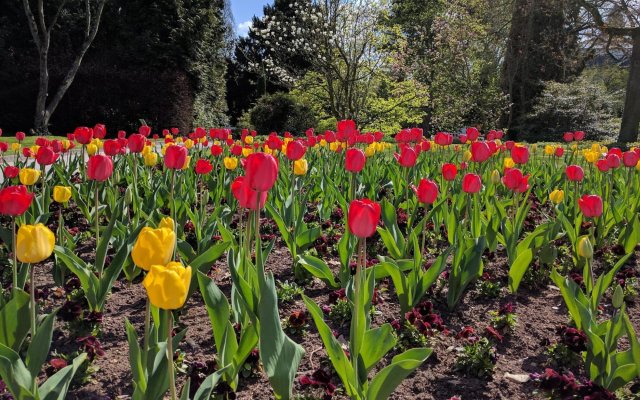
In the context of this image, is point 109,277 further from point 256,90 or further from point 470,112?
point 256,90

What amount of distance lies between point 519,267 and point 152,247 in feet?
6.43

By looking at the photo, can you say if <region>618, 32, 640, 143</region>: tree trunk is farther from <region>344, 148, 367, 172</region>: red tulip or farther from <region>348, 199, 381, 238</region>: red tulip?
<region>348, 199, 381, 238</region>: red tulip

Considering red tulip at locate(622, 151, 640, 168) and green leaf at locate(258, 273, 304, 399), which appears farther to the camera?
red tulip at locate(622, 151, 640, 168)

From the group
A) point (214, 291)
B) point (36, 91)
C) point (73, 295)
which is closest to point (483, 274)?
point (214, 291)

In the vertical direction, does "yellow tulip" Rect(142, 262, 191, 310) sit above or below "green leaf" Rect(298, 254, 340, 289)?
above

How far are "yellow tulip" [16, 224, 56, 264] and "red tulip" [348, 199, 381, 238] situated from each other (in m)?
0.87

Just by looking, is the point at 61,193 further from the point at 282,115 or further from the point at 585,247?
the point at 282,115

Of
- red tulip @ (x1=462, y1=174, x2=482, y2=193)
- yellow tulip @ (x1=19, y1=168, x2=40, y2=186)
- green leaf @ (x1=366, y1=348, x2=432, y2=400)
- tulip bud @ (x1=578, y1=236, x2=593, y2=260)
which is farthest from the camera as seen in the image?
yellow tulip @ (x1=19, y1=168, x2=40, y2=186)

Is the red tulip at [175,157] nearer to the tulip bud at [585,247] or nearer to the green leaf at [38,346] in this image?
the green leaf at [38,346]

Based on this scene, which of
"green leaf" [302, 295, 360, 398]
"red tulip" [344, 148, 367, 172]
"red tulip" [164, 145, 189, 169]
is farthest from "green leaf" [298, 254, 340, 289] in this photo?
"green leaf" [302, 295, 360, 398]

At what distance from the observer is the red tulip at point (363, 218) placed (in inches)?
60.1

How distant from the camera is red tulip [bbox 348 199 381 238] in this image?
153cm

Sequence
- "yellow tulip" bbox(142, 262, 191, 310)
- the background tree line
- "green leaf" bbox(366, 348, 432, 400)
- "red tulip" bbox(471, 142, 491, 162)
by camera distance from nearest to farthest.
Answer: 1. "yellow tulip" bbox(142, 262, 191, 310)
2. "green leaf" bbox(366, 348, 432, 400)
3. "red tulip" bbox(471, 142, 491, 162)
4. the background tree line

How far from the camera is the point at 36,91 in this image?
17.6 metres
